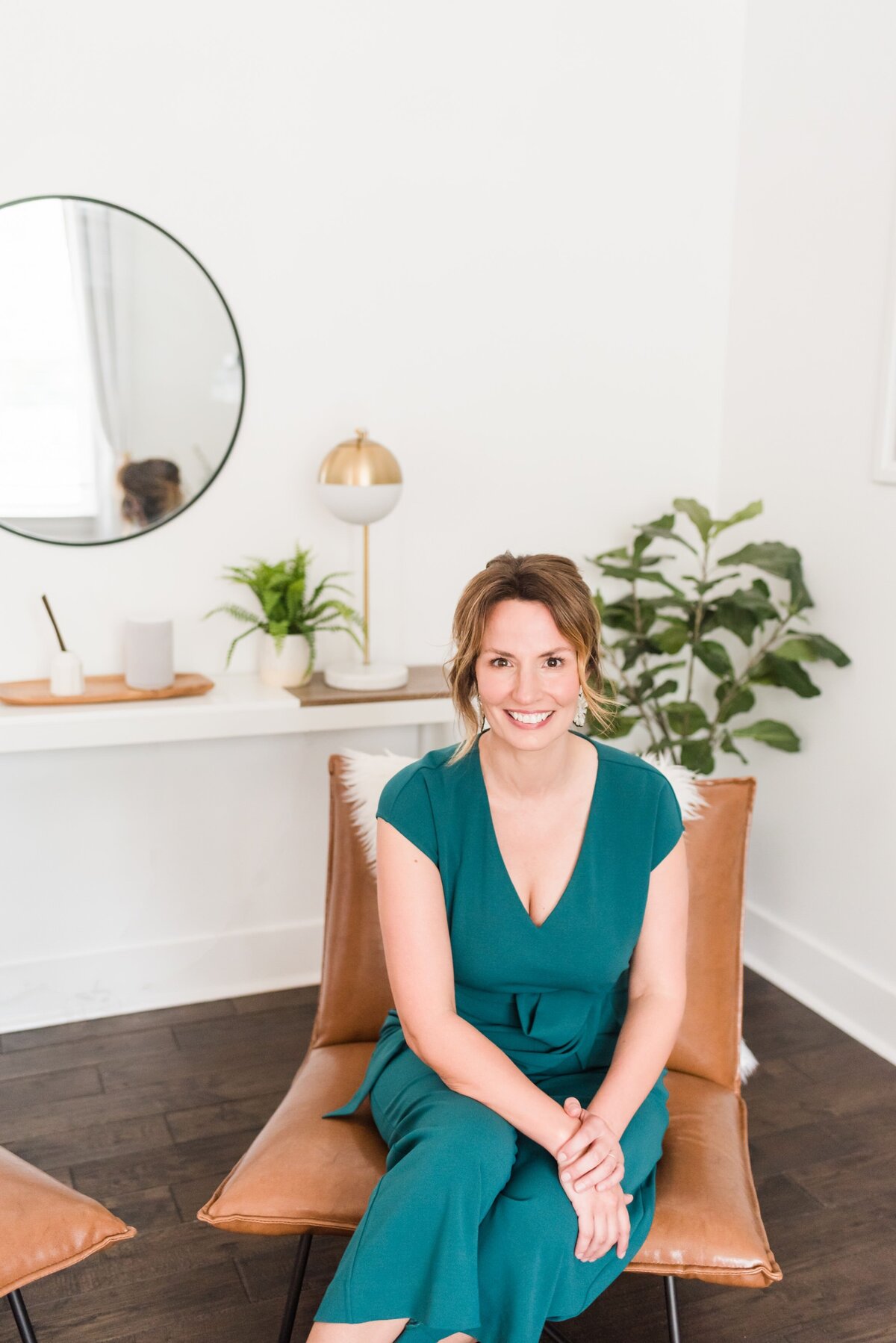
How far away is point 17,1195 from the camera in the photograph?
140 cm

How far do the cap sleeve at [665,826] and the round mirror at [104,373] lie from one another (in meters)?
1.43

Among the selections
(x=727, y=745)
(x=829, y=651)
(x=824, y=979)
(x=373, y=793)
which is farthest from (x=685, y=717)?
(x=373, y=793)

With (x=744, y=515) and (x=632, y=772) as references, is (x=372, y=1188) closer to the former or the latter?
(x=632, y=772)

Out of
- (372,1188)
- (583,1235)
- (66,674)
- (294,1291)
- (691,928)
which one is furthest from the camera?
(66,674)

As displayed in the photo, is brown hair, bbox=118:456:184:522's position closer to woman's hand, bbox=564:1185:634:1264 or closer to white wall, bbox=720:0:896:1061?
white wall, bbox=720:0:896:1061

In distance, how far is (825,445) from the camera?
2764 millimetres

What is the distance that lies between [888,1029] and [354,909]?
54.4 inches

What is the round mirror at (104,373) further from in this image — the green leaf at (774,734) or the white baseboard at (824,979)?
the white baseboard at (824,979)

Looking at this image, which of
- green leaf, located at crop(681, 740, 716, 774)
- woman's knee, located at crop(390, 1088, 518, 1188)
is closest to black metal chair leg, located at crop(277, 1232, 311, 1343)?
woman's knee, located at crop(390, 1088, 518, 1188)

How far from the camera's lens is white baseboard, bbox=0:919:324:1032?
105 inches

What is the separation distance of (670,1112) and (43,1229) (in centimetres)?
82

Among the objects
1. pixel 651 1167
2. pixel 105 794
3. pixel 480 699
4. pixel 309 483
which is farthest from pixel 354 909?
pixel 309 483

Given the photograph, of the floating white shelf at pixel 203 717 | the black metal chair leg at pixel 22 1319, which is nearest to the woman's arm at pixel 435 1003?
the black metal chair leg at pixel 22 1319

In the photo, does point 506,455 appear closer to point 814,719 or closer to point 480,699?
point 814,719
